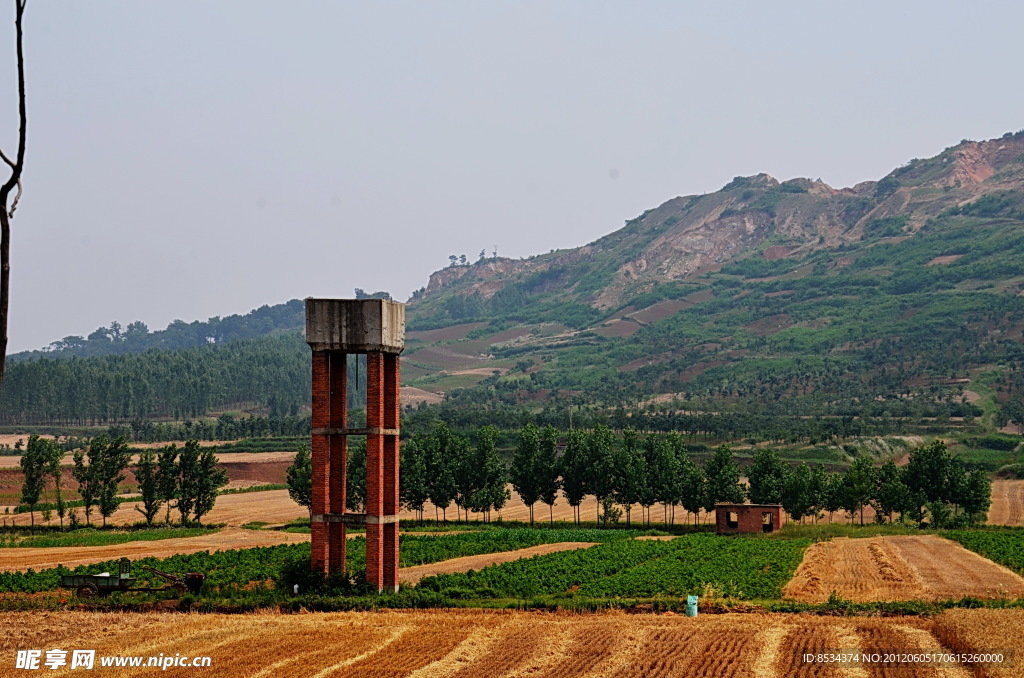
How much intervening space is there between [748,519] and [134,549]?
→ 43196 millimetres

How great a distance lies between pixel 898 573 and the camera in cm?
5144

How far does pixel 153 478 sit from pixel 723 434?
8851 cm

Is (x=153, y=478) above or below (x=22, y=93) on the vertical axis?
below

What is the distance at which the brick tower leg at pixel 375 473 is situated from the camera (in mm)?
40312

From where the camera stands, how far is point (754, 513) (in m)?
77.1

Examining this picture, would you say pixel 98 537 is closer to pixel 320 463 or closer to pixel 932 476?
pixel 320 463

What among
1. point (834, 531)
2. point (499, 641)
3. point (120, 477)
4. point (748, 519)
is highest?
point (120, 477)

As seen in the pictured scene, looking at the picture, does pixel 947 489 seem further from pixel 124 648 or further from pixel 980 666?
pixel 124 648

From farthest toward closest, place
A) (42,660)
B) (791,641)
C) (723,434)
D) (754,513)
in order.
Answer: (723,434) < (754,513) < (791,641) < (42,660)

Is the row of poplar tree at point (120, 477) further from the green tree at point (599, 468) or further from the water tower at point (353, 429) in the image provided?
the water tower at point (353, 429)

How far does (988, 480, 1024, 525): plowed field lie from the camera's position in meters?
91.8

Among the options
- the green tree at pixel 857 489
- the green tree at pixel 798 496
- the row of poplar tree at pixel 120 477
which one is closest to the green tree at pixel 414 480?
the row of poplar tree at pixel 120 477

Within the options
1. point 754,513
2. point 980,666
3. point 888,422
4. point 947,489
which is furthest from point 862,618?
point 888,422

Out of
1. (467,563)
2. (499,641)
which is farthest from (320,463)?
(467,563)
